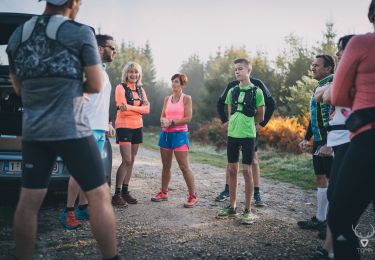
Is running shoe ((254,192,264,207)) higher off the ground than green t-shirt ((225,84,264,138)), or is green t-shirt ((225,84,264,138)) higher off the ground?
green t-shirt ((225,84,264,138))

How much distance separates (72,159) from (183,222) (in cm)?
257

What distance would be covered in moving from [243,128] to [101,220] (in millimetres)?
2933

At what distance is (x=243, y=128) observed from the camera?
4953 millimetres

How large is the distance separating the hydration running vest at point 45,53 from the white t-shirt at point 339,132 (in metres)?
2.47

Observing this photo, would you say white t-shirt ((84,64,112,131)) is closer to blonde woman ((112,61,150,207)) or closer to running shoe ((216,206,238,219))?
blonde woman ((112,61,150,207))

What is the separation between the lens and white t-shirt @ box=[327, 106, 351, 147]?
3253 mm

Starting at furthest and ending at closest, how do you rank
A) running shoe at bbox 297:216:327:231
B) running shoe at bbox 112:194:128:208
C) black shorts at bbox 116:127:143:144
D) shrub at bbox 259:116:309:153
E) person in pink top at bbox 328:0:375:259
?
1. shrub at bbox 259:116:309:153
2. black shorts at bbox 116:127:143:144
3. running shoe at bbox 112:194:128:208
4. running shoe at bbox 297:216:327:231
5. person in pink top at bbox 328:0:375:259

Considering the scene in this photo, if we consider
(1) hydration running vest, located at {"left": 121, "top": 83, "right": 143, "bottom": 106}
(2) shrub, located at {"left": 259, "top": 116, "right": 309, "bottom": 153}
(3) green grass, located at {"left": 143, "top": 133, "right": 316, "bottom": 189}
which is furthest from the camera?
(2) shrub, located at {"left": 259, "top": 116, "right": 309, "bottom": 153}

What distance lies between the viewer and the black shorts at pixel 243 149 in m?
4.87

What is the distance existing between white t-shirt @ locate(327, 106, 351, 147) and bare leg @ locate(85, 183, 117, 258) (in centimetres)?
226

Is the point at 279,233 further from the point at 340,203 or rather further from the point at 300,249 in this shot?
the point at 340,203

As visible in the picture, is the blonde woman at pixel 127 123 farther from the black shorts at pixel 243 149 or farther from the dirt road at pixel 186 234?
the black shorts at pixel 243 149

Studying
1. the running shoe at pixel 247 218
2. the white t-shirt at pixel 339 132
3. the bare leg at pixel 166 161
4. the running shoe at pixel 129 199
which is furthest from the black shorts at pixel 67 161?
the bare leg at pixel 166 161

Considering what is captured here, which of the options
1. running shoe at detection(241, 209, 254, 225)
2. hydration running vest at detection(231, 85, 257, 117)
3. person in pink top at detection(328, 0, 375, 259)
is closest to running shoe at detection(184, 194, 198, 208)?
running shoe at detection(241, 209, 254, 225)
